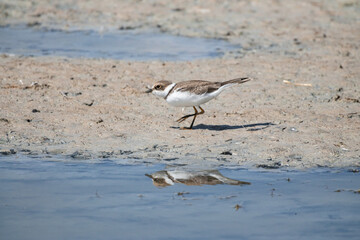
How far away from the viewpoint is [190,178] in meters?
6.66

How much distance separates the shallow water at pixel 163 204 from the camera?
531 centimetres

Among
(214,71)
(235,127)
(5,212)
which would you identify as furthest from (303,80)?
(5,212)

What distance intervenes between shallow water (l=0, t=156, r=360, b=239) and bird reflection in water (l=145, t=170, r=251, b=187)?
0.31ft

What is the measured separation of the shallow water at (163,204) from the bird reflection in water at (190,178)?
94mm

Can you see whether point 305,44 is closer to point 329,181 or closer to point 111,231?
point 329,181

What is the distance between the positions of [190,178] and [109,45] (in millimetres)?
7953

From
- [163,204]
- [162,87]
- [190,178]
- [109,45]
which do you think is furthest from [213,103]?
[109,45]

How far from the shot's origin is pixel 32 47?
1357 cm

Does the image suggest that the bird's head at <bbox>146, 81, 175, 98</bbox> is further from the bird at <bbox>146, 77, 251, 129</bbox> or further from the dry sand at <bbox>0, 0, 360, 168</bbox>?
the dry sand at <bbox>0, 0, 360, 168</bbox>

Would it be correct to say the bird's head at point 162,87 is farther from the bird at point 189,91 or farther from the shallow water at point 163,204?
the shallow water at point 163,204

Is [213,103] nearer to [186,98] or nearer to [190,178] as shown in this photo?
[186,98]

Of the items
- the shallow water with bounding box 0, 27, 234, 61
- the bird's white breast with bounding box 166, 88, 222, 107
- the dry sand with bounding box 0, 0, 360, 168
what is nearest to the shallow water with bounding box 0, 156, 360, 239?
the dry sand with bounding box 0, 0, 360, 168

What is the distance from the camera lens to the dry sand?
7688 mm

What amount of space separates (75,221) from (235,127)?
369 cm
